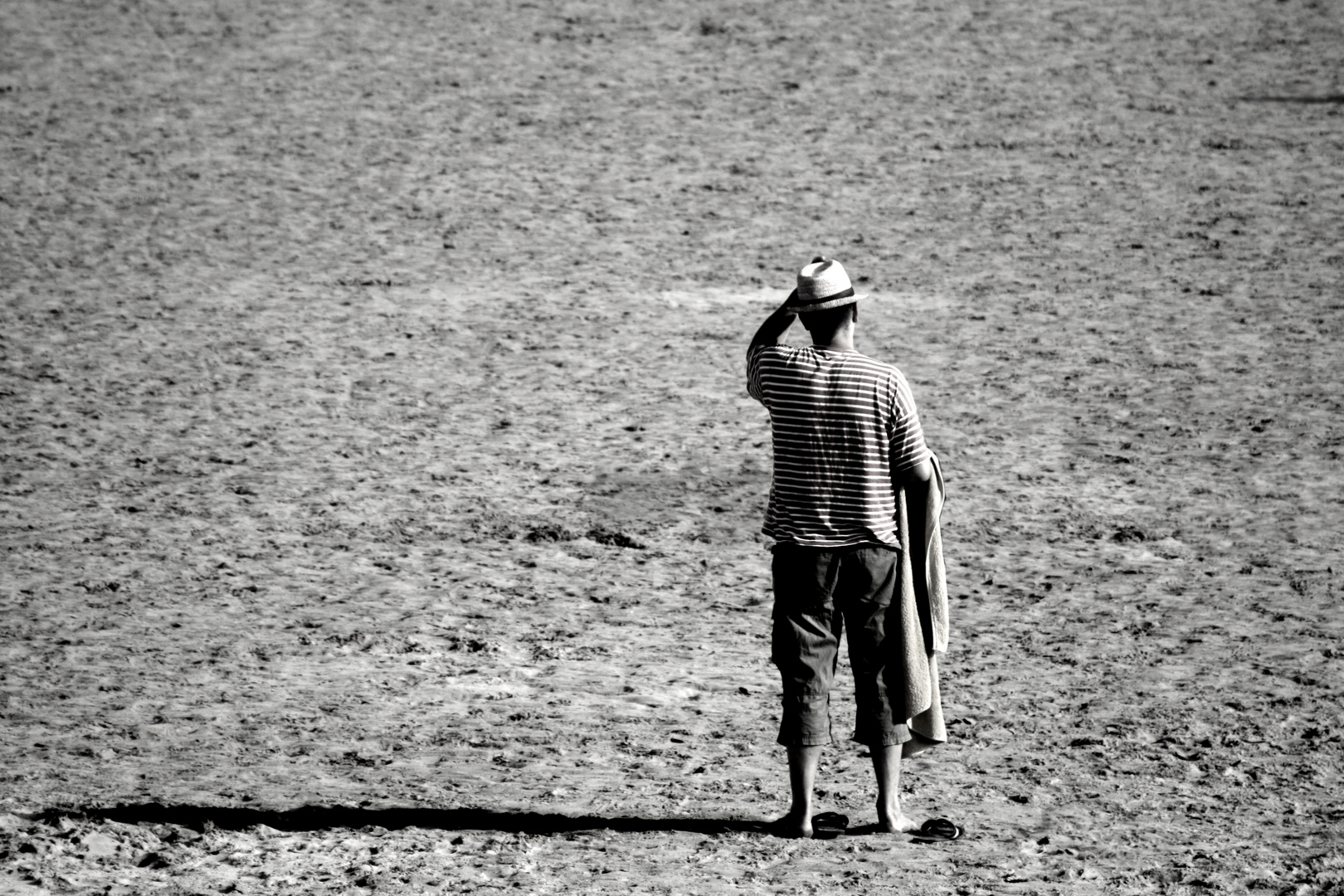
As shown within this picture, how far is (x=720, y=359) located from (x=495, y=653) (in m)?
4.46

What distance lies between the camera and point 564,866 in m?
4.94

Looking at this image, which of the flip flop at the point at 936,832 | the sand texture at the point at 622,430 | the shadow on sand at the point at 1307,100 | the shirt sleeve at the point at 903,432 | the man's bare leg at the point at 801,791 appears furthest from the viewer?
the shadow on sand at the point at 1307,100

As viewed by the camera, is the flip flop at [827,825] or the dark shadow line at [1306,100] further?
the dark shadow line at [1306,100]

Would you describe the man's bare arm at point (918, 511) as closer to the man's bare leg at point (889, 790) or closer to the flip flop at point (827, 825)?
the man's bare leg at point (889, 790)

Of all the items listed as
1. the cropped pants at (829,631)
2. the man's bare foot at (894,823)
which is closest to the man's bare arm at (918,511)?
the cropped pants at (829,631)

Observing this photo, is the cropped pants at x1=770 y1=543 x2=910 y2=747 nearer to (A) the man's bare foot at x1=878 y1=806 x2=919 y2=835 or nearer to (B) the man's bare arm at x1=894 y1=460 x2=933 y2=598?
(B) the man's bare arm at x1=894 y1=460 x2=933 y2=598

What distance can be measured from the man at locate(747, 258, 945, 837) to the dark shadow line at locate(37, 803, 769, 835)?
0.51 m

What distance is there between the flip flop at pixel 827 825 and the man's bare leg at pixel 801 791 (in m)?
0.02

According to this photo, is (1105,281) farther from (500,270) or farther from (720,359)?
(500,270)

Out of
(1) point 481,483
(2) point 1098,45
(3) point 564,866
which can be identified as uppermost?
(2) point 1098,45

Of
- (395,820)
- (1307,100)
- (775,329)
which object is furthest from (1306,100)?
(395,820)

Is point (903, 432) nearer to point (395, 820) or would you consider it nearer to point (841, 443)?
point (841, 443)

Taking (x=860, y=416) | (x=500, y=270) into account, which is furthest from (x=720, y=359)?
(x=860, y=416)

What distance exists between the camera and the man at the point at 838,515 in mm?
4883
